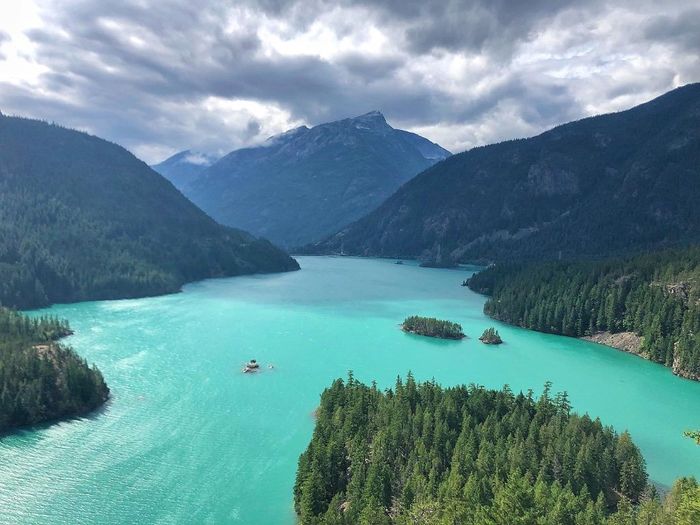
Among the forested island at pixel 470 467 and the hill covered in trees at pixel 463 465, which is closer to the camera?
the forested island at pixel 470 467

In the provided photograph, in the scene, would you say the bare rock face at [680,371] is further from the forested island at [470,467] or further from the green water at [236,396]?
the forested island at [470,467]

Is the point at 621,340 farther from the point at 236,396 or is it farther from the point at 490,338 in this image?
the point at 236,396

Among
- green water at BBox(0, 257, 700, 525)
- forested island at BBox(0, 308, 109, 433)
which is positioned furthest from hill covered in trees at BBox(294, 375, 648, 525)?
forested island at BBox(0, 308, 109, 433)

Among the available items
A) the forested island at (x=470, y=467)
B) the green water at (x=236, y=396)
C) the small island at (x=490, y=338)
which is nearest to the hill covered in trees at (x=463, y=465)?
the forested island at (x=470, y=467)

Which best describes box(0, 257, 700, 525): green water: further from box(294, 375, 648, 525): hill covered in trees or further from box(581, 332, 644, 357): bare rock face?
box(294, 375, 648, 525): hill covered in trees

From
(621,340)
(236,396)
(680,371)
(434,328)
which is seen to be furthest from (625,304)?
(236,396)

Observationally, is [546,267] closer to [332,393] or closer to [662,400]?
[662,400]

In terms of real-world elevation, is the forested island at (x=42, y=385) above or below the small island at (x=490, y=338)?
below
